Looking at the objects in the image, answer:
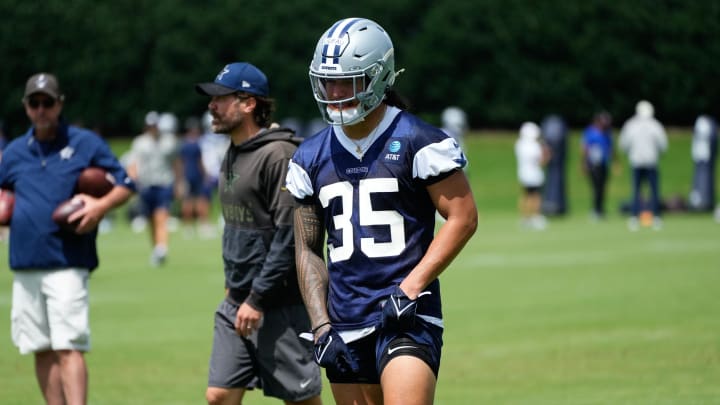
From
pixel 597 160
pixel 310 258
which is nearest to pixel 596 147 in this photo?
pixel 597 160

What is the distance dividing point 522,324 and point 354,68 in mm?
7600

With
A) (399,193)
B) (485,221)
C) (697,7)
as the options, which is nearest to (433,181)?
(399,193)

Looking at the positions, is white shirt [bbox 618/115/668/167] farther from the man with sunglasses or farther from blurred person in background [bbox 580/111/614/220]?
the man with sunglasses

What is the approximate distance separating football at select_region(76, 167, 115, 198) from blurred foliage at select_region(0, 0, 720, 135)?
3703 centimetres

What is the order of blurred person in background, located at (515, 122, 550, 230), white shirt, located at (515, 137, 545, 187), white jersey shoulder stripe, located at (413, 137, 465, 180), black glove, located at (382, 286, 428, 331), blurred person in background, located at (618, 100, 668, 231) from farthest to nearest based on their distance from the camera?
white shirt, located at (515, 137, 545, 187) → blurred person in background, located at (515, 122, 550, 230) → blurred person in background, located at (618, 100, 668, 231) → white jersey shoulder stripe, located at (413, 137, 465, 180) → black glove, located at (382, 286, 428, 331)

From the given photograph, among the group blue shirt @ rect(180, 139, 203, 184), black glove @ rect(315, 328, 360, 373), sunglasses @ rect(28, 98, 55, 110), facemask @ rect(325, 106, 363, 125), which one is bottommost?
blue shirt @ rect(180, 139, 203, 184)

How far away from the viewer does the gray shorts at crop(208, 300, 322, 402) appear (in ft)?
24.2

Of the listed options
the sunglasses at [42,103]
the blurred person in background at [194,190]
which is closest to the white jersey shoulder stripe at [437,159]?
the sunglasses at [42,103]

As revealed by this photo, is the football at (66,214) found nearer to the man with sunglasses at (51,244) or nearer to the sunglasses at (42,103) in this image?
the man with sunglasses at (51,244)

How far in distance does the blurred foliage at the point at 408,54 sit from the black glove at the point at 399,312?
39.2 meters

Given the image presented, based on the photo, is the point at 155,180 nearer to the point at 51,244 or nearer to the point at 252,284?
the point at 51,244

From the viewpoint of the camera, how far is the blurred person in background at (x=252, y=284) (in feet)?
24.1

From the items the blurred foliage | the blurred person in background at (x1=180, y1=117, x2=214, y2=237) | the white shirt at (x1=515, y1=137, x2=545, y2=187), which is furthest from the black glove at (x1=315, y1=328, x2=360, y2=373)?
the blurred foliage

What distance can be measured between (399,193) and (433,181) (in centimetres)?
17
